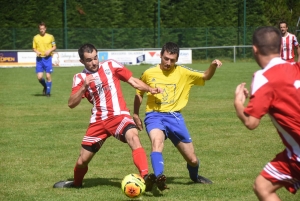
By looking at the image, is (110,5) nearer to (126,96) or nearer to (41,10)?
(41,10)

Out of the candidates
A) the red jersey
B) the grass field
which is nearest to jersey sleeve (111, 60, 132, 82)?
the grass field

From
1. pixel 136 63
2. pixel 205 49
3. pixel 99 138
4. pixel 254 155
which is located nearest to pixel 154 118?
pixel 99 138

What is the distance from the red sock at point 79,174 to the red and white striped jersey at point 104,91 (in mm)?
582

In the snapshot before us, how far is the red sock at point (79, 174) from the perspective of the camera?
7027 millimetres

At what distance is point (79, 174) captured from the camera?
705cm

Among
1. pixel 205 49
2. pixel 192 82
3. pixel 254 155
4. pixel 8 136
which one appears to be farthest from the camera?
pixel 205 49

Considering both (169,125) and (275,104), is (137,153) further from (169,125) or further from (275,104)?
(275,104)

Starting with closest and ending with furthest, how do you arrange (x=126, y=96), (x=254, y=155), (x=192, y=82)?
(x=192, y=82)
(x=254, y=155)
(x=126, y=96)

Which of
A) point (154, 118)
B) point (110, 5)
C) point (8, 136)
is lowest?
point (8, 136)

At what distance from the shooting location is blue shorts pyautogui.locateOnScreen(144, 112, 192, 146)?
7042 millimetres

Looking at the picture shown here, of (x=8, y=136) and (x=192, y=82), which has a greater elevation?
(x=192, y=82)

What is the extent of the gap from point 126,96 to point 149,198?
36.7 feet

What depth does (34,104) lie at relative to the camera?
16.0 m

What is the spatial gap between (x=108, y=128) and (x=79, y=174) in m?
0.69
